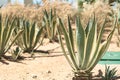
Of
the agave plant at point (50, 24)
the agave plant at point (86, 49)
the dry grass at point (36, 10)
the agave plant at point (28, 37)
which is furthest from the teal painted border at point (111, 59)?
the dry grass at point (36, 10)

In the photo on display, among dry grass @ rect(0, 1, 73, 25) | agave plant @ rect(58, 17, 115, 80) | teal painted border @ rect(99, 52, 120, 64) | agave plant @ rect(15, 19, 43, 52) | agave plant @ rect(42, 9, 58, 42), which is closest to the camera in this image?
agave plant @ rect(58, 17, 115, 80)

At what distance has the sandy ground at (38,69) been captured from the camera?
278 inches

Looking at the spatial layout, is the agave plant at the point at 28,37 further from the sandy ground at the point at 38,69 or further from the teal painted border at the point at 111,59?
the teal painted border at the point at 111,59

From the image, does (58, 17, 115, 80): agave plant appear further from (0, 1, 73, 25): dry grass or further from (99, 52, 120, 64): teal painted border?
(0, 1, 73, 25): dry grass

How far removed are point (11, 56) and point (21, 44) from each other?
0.80 metres

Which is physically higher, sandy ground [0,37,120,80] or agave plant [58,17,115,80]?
agave plant [58,17,115,80]

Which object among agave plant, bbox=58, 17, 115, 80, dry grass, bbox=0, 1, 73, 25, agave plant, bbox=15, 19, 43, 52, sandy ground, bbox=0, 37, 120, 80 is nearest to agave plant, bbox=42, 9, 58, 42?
agave plant, bbox=15, 19, 43, 52

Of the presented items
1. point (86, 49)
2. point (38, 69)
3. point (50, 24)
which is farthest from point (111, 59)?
point (50, 24)

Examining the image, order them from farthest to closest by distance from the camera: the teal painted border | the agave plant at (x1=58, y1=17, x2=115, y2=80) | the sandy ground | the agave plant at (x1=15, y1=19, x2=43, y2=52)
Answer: the agave plant at (x1=15, y1=19, x2=43, y2=52)
the teal painted border
the sandy ground
the agave plant at (x1=58, y1=17, x2=115, y2=80)

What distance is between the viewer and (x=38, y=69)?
300 inches

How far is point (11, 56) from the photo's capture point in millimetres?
8766

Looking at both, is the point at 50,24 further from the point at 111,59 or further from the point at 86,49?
the point at 86,49

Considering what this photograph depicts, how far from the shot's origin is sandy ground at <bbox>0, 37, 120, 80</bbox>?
7070 mm

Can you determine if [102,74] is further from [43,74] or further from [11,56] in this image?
[11,56]
